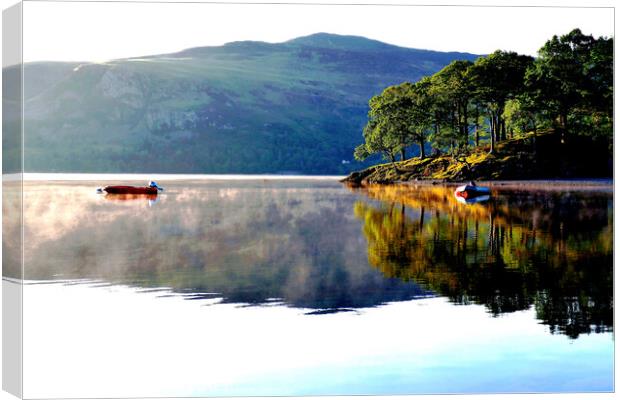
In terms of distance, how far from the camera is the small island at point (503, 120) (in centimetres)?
5591

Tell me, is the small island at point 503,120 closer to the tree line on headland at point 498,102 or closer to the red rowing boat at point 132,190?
the tree line on headland at point 498,102

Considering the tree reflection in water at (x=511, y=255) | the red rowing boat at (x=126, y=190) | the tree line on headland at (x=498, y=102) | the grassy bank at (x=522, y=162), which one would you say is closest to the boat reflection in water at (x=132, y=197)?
the red rowing boat at (x=126, y=190)

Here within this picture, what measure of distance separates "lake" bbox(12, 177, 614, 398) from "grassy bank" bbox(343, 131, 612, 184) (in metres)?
32.6

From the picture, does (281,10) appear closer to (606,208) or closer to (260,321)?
(260,321)

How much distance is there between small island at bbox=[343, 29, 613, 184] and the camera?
183 feet

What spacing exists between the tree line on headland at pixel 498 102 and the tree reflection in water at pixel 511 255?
831 centimetres

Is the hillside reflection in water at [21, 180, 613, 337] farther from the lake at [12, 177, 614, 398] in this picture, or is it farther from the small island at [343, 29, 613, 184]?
the small island at [343, 29, 613, 184]

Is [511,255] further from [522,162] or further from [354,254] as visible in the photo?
[522,162]

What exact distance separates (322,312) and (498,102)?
68.9 m

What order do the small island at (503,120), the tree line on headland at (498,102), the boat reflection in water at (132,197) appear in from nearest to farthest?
1. the tree line on headland at (498,102)
2. the small island at (503,120)
3. the boat reflection in water at (132,197)

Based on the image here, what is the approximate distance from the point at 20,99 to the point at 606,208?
33.6m

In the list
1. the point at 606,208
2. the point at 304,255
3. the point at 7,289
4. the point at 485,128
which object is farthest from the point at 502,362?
the point at 485,128

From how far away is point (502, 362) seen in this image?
13.6m

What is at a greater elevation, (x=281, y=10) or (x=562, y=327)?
(x=281, y=10)
